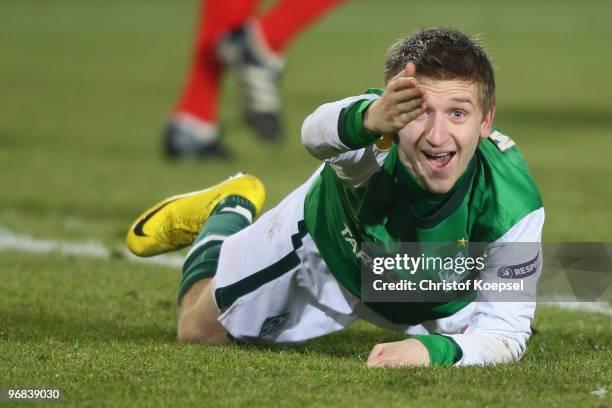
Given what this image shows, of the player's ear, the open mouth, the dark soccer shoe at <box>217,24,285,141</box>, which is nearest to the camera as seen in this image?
the open mouth

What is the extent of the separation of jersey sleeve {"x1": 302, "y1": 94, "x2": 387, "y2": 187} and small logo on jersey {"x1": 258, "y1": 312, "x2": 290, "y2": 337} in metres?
0.72

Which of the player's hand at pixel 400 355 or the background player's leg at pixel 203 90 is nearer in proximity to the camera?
the player's hand at pixel 400 355

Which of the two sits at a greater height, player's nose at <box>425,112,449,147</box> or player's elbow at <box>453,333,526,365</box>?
player's nose at <box>425,112,449,147</box>

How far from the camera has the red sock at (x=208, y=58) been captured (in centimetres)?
948

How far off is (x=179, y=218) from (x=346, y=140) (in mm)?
1661

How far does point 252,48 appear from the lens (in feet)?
30.9

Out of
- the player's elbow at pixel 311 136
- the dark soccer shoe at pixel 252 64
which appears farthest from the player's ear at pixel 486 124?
the dark soccer shoe at pixel 252 64

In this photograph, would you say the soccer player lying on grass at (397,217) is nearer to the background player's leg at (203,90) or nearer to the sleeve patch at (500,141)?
the sleeve patch at (500,141)

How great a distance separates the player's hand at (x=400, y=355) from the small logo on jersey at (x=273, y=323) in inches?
26.3

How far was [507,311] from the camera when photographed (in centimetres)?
378

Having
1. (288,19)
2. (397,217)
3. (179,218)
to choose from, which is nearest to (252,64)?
(288,19)

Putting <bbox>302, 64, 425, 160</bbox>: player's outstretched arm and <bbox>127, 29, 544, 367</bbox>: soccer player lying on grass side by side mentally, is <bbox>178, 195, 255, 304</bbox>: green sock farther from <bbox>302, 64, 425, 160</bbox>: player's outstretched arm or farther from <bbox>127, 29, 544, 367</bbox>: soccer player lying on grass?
<bbox>302, 64, 425, 160</bbox>: player's outstretched arm

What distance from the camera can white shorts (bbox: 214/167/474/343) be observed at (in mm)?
4121

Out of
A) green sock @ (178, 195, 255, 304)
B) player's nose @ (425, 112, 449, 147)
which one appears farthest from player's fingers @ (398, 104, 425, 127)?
green sock @ (178, 195, 255, 304)
